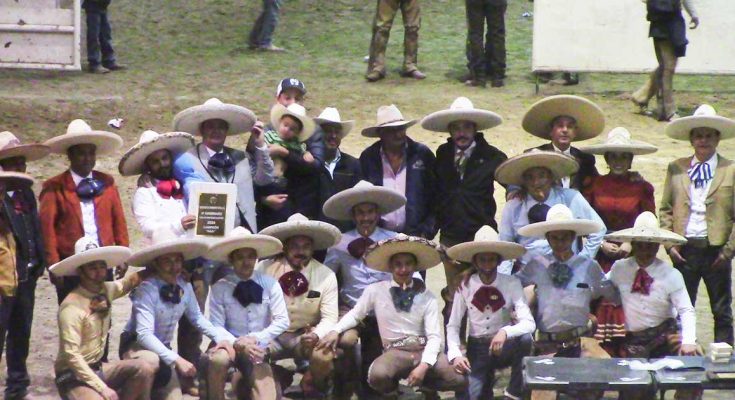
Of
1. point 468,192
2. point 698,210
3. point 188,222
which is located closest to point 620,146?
point 698,210

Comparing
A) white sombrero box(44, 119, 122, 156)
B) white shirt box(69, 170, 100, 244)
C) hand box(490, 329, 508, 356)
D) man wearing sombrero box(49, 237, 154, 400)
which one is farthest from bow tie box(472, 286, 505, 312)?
white sombrero box(44, 119, 122, 156)

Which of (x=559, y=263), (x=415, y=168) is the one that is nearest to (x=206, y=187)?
(x=415, y=168)

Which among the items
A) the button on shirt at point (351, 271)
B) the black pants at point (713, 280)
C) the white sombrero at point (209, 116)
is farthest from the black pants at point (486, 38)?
the button on shirt at point (351, 271)

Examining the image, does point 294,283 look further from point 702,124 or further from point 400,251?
point 702,124

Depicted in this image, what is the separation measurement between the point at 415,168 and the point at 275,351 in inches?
→ 66.3

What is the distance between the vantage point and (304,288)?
10391 mm

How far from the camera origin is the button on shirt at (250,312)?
10.1m

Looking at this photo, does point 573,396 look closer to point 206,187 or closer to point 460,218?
point 460,218

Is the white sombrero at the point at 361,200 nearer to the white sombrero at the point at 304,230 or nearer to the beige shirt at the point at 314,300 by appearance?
the white sombrero at the point at 304,230

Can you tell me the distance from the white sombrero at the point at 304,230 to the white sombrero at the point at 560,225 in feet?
4.18

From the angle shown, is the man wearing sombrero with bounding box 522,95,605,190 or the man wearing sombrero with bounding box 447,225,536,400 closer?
the man wearing sombrero with bounding box 447,225,536,400

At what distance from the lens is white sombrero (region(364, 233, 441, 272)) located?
33.4ft

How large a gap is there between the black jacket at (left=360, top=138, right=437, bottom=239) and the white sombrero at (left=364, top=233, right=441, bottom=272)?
0.60 meters

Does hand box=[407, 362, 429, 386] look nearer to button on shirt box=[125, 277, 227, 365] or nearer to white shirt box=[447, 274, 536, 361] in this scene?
white shirt box=[447, 274, 536, 361]
